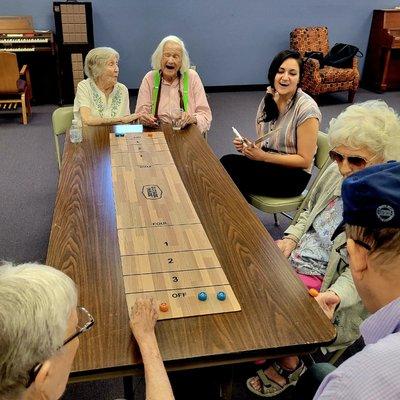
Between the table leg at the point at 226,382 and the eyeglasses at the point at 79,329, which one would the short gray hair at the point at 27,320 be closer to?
the eyeglasses at the point at 79,329

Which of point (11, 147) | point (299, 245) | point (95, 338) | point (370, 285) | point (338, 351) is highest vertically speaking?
point (370, 285)

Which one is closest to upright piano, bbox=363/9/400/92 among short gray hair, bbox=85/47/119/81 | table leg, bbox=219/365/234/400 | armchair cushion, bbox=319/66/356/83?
armchair cushion, bbox=319/66/356/83

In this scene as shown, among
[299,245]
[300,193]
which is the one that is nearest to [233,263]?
[299,245]

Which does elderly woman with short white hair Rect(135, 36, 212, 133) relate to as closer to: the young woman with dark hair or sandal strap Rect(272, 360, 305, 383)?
the young woman with dark hair

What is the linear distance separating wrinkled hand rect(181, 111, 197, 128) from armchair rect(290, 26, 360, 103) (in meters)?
3.53

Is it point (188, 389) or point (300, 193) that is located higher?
point (300, 193)

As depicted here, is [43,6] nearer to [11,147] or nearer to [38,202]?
[11,147]

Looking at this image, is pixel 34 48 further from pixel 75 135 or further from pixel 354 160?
pixel 354 160

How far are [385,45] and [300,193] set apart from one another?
504 centimetres

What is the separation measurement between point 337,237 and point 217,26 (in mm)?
5579

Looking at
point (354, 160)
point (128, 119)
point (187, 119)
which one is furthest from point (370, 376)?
point (128, 119)

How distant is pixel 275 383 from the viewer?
2.03m

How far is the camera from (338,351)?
6.04 feet

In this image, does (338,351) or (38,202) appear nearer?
(338,351)
